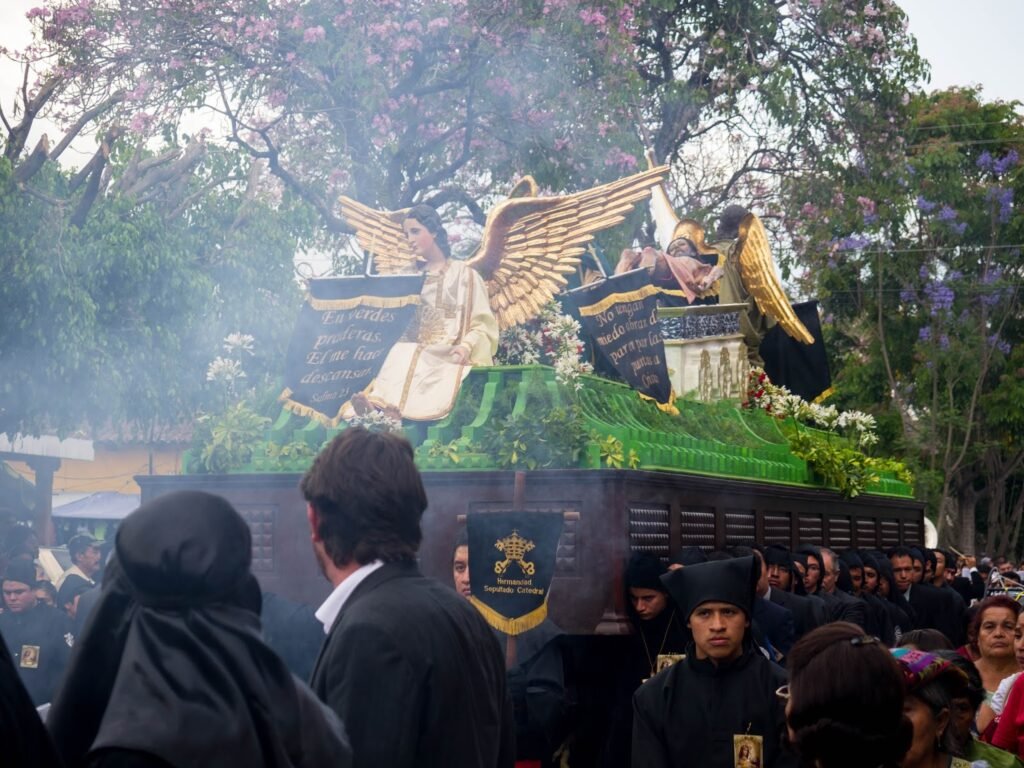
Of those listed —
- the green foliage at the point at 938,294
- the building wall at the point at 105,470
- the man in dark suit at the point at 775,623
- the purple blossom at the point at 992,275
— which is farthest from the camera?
the building wall at the point at 105,470

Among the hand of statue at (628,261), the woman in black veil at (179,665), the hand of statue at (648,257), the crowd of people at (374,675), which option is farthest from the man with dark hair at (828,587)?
the woman in black veil at (179,665)

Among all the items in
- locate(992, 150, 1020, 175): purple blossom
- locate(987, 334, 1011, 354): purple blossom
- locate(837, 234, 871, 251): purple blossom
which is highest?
locate(992, 150, 1020, 175): purple blossom

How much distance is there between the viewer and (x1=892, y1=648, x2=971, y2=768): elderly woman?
3.59 m

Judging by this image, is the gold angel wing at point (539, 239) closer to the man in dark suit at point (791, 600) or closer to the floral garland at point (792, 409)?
the man in dark suit at point (791, 600)

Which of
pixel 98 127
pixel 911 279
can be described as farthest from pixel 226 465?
pixel 911 279

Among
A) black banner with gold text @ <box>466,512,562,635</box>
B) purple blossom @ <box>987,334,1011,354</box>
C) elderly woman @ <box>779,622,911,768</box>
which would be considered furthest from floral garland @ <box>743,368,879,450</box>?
purple blossom @ <box>987,334,1011,354</box>

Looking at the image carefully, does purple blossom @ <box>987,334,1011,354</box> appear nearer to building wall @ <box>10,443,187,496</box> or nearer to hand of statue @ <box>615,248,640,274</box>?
hand of statue @ <box>615,248,640,274</box>

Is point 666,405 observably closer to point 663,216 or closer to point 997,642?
point 997,642

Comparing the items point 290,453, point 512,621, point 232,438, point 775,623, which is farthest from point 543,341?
point 512,621

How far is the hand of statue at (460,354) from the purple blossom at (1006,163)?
18.0 m

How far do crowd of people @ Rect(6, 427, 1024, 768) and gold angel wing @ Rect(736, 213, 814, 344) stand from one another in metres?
7.81

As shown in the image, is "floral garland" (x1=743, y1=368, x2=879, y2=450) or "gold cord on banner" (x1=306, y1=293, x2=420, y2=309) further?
"floral garland" (x1=743, y1=368, x2=879, y2=450)

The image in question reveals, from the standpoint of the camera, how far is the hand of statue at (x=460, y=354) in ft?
28.0

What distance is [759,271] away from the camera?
13.2 metres
